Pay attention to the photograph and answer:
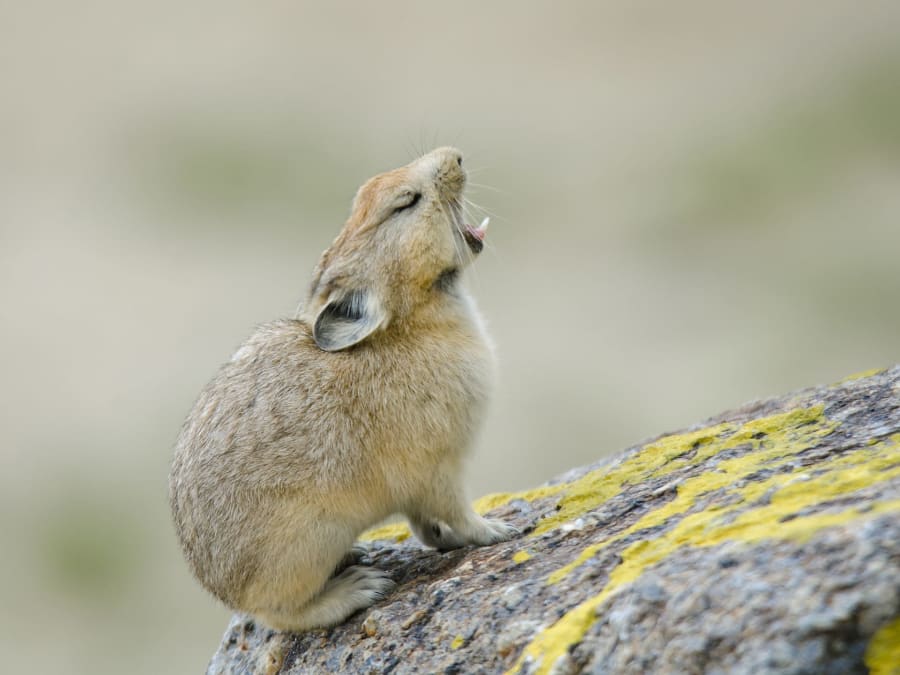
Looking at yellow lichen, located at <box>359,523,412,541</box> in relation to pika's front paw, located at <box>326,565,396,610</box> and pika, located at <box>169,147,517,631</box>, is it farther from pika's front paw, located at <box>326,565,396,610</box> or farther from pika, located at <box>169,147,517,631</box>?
pika's front paw, located at <box>326,565,396,610</box>

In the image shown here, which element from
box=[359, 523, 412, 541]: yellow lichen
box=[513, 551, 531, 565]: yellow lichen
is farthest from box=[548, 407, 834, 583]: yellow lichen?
box=[359, 523, 412, 541]: yellow lichen

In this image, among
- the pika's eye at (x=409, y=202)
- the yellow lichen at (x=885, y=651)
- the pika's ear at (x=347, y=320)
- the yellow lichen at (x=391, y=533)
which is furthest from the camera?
the yellow lichen at (x=391, y=533)

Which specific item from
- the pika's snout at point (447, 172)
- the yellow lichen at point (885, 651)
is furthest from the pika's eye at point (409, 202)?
the yellow lichen at point (885, 651)

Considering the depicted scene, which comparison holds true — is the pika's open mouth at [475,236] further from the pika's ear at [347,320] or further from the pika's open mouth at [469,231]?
the pika's ear at [347,320]

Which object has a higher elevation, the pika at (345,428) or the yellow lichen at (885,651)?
the pika at (345,428)

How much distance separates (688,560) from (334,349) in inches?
113

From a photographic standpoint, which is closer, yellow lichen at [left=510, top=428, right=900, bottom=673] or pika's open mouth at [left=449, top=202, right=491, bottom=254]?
yellow lichen at [left=510, top=428, right=900, bottom=673]

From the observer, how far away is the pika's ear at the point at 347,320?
21.7 ft

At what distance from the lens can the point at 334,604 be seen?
242 inches

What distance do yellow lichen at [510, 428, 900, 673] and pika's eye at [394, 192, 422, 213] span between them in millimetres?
2715

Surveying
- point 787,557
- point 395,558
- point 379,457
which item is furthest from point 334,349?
point 787,557

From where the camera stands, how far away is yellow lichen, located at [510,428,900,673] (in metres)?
4.37

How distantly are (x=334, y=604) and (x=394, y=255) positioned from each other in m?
2.25

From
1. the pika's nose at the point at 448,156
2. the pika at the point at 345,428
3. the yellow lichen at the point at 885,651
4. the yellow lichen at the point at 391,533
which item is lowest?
the yellow lichen at the point at 391,533
